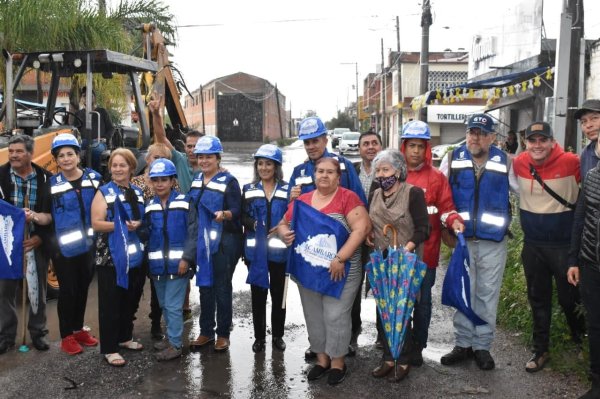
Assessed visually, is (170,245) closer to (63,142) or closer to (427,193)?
(63,142)

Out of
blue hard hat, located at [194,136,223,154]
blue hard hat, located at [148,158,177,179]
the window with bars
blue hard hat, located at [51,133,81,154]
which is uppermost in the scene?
the window with bars

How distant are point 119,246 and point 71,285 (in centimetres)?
69

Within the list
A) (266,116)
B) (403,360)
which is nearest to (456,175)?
(403,360)

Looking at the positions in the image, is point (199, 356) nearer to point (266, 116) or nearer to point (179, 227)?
point (179, 227)

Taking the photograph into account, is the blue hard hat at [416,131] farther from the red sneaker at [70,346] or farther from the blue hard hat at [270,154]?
the red sneaker at [70,346]

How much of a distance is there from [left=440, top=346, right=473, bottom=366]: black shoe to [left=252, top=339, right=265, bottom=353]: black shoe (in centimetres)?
158

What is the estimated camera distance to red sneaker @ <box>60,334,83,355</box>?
516 cm

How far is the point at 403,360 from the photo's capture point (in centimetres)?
468

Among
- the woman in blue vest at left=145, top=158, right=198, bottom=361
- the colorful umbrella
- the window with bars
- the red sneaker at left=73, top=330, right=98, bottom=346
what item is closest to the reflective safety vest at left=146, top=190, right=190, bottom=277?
the woman in blue vest at left=145, top=158, right=198, bottom=361

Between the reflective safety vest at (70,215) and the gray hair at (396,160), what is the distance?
8.37 feet

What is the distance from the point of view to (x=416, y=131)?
479cm

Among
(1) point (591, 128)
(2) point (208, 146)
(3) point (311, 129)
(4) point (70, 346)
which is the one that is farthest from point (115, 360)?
(1) point (591, 128)

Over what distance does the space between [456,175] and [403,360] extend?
157 centimetres

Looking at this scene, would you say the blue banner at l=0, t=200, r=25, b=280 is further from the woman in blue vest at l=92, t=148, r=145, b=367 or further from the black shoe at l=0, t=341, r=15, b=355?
the woman in blue vest at l=92, t=148, r=145, b=367
